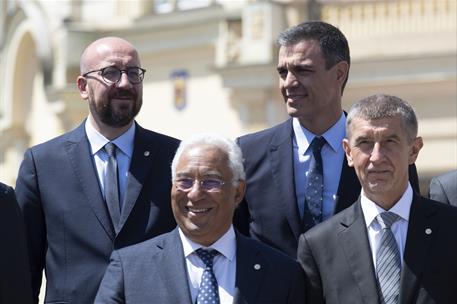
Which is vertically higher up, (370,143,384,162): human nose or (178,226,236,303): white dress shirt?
(370,143,384,162): human nose

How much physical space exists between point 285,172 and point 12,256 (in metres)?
1.44

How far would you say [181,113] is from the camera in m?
20.0

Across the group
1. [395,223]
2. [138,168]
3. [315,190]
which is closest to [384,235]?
[395,223]

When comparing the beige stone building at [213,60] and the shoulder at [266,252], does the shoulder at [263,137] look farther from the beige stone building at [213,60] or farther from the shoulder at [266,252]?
the beige stone building at [213,60]

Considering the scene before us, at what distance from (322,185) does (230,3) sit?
13.5 metres

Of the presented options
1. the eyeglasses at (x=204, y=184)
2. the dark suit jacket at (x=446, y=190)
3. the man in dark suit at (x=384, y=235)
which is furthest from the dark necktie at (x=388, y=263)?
the dark suit jacket at (x=446, y=190)

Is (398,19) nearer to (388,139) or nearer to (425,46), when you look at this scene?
(425,46)

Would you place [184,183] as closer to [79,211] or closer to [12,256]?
[12,256]

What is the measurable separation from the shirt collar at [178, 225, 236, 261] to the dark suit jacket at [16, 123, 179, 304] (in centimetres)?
68

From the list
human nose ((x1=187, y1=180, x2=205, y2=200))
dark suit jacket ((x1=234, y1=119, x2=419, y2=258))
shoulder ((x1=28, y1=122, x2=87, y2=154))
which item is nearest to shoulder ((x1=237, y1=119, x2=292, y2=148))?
dark suit jacket ((x1=234, y1=119, x2=419, y2=258))

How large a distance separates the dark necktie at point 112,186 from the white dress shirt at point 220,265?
74 centimetres

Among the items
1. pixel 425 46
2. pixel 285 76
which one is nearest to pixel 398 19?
pixel 425 46

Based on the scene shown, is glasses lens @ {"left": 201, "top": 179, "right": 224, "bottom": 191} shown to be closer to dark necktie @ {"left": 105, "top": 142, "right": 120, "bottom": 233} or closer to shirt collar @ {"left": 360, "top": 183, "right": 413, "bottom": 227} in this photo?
shirt collar @ {"left": 360, "top": 183, "right": 413, "bottom": 227}

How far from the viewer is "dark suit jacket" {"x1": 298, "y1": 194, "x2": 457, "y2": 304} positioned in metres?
5.56
